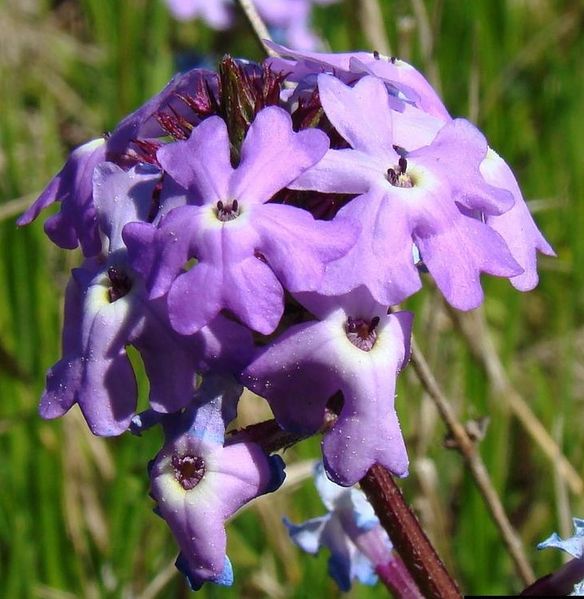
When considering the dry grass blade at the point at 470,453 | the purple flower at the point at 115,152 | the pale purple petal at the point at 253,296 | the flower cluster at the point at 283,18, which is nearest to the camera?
the pale purple petal at the point at 253,296

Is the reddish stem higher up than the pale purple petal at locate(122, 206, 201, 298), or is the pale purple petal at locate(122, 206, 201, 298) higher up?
the pale purple petal at locate(122, 206, 201, 298)

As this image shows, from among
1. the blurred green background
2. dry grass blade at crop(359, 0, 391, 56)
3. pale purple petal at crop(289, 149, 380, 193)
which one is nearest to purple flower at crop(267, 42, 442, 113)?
pale purple petal at crop(289, 149, 380, 193)

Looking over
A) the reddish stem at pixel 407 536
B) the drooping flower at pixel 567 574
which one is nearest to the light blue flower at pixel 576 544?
the drooping flower at pixel 567 574

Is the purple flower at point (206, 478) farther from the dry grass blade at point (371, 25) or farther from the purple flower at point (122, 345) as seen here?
the dry grass blade at point (371, 25)

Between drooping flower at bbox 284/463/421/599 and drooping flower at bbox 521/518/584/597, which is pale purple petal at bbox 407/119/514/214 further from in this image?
drooping flower at bbox 284/463/421/599

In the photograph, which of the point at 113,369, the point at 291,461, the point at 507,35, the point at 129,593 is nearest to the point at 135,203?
the point at 113,369

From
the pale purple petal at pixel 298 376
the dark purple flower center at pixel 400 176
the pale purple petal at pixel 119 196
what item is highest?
the pale purple petal at pixel 119 196
